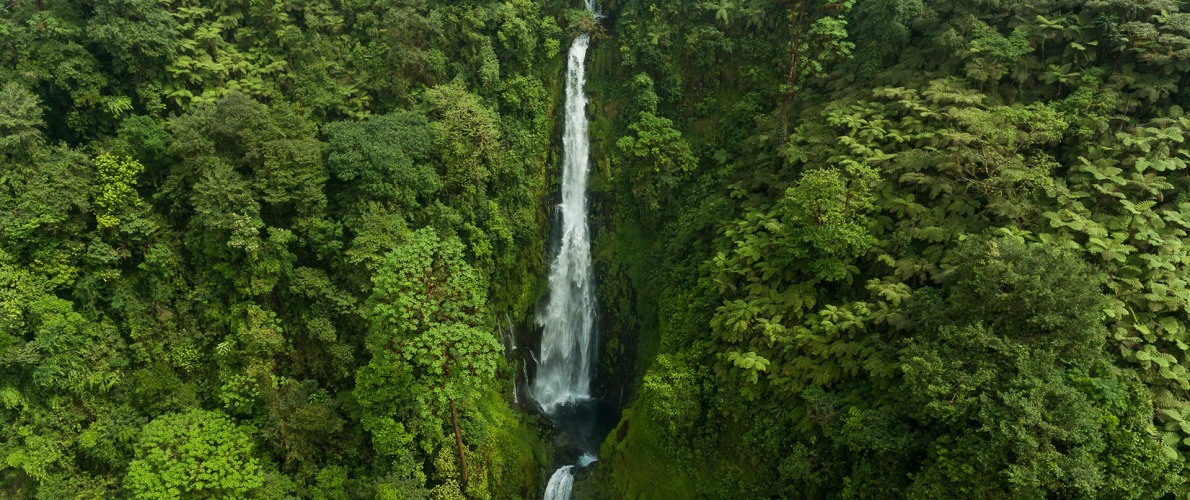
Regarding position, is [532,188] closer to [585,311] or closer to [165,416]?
[585,311]

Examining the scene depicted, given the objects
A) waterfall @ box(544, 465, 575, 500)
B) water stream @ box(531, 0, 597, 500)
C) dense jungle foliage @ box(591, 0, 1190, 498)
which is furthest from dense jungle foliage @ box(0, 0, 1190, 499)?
water stream @ box(531, 0, 597, 500)

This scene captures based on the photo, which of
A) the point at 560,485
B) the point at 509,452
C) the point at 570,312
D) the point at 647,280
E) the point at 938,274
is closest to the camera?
the point at 938,274

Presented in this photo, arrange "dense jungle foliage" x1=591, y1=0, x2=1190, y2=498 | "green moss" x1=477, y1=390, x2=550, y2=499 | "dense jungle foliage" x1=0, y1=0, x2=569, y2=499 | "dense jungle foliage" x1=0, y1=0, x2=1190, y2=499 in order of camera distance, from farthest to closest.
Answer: "green moss" x1=477, y1=390, x2=550, y2=499
"dense jungle foliage" x1=0, y1=0, x2=569, y2=499
"dense jungle foliage" x1=0, y1=0, x2=1190, y2=499
"dense jungle foliage" x1=591, y1=0, x2=1190, y2=498

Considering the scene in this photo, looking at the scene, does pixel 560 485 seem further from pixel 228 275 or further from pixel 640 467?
pixel 228 275

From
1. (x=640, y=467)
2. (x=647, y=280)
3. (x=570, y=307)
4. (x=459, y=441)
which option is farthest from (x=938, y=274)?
(x=570, y=307)

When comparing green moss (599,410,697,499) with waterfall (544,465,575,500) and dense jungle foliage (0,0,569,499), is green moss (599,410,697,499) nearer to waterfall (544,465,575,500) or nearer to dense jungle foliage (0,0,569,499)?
waterfall (544,465,575,500)

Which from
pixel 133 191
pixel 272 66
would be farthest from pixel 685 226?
pixel 133 191
